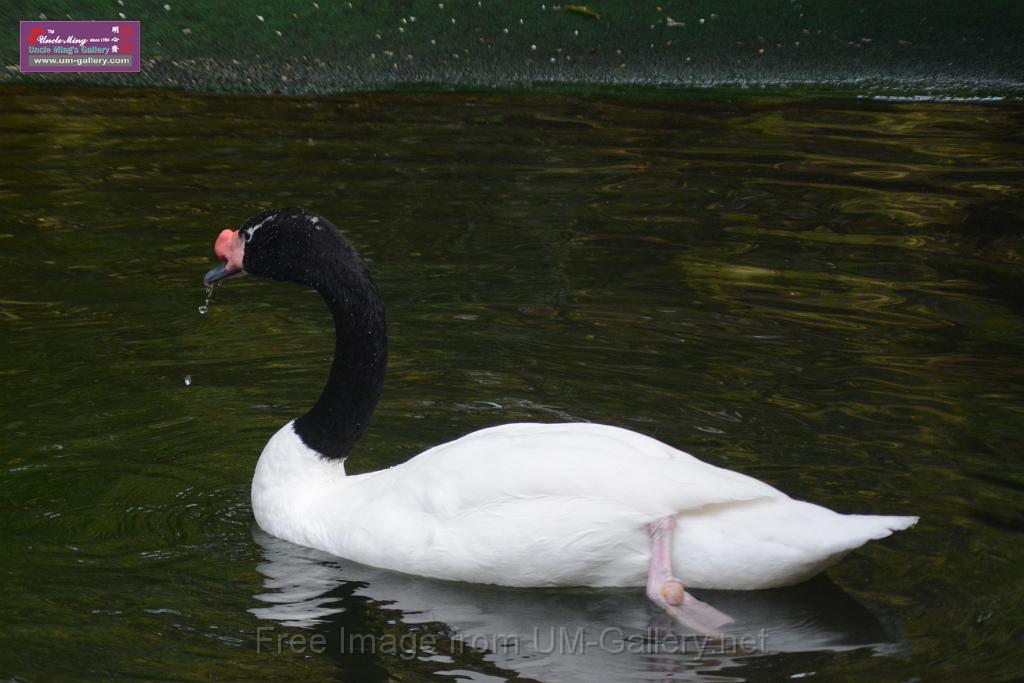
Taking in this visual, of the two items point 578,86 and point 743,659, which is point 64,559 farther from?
point 578,86

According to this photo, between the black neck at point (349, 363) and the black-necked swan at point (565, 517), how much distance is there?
0.03 meters

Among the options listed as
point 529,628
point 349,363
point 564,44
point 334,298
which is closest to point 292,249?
point 334,298

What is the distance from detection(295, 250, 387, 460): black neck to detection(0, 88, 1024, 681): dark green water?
0.37 m

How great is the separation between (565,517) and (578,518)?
39 millimetres

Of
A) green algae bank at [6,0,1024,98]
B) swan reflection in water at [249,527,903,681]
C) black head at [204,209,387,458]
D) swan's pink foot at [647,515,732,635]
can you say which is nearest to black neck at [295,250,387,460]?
black head at [204,209,387,458]

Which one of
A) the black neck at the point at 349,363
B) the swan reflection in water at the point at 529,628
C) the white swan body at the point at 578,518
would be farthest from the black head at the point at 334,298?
the swan reflection in water at the point at 529,628

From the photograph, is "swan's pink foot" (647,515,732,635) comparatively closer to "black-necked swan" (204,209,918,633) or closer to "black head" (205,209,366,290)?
"black-necked swan" (204,209,918,633)

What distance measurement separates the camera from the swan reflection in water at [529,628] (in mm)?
4027

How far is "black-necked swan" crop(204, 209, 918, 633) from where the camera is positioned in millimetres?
4277

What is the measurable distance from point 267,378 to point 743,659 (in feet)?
8.90

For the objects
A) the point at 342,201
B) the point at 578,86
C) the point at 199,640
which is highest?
the point at 578,86

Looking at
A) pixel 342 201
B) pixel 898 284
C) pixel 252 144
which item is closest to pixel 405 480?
pixel 898 284

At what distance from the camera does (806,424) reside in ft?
18.3

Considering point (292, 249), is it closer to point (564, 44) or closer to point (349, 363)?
point (349, 363)
